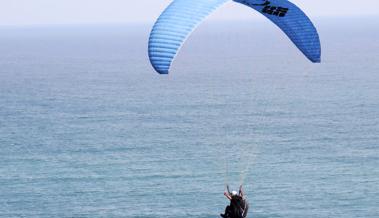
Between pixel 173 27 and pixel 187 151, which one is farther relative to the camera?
pixel 187 151

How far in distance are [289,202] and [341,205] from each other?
15.9 ft

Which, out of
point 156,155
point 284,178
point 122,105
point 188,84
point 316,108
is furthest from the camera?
point 188,84

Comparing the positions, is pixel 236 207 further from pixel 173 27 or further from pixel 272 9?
pixel 272 9

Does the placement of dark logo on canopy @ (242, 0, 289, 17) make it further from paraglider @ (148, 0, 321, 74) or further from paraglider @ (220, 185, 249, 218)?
paraglider @ (220, 185, 249, 218)

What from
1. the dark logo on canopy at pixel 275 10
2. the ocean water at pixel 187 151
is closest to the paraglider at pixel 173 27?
the dark logo on canopy at pixel 275 10

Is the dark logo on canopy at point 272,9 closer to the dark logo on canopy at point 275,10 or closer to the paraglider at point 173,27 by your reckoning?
the dark logo on canopy at point 275,10

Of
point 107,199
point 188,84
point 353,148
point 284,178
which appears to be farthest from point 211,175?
point 188,84

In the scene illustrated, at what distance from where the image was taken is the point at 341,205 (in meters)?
76.4

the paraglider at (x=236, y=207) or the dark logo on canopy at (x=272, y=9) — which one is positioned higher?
the dark logo on canopy at (x=272, y=9)

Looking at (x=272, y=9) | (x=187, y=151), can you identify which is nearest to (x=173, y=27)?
(x=272, y=9)

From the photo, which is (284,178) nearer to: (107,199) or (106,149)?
(107,199)

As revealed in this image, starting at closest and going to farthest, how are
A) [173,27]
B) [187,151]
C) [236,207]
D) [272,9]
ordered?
[236,207] < [173,27] < [272,9] < [187,151]

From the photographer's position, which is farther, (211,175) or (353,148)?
(353,148)

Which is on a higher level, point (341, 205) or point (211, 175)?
point (211, 175)
